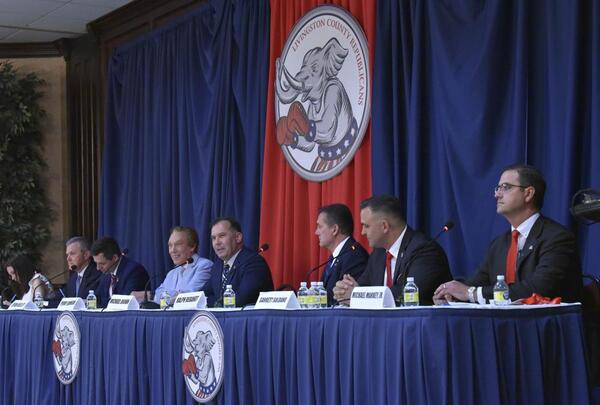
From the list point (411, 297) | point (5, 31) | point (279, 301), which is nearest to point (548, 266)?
point (411, 297)

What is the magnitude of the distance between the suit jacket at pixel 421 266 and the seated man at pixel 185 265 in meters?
1.91

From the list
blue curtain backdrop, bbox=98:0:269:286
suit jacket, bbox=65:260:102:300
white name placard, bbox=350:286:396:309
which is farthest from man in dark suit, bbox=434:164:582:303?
suit jacket, bbox=65:260:102:300

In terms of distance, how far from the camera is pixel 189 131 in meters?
7.25

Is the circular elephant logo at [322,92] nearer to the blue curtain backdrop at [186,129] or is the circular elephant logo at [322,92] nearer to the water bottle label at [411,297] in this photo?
the blue curtain backdrop at [186,129]

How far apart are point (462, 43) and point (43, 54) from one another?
537cm

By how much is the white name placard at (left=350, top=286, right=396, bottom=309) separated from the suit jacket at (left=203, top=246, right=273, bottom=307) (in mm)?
1975

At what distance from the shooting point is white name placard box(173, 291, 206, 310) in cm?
404

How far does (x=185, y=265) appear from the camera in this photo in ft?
20.5

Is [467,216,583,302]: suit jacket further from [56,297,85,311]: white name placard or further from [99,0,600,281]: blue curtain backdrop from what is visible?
[56,297,85,311]: white name placard

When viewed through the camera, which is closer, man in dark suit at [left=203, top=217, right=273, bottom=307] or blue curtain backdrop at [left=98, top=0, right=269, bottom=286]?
man in dark suit at [left=203, top=217, right=273, bottom=307]

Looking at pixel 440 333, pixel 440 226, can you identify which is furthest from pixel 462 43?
pixel 440 333

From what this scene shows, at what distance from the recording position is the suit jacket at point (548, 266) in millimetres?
3527

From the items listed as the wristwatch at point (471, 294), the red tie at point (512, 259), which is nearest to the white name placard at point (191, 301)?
the wristwatch at point (471, 294)

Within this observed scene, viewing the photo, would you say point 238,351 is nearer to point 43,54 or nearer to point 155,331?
point 155,331
